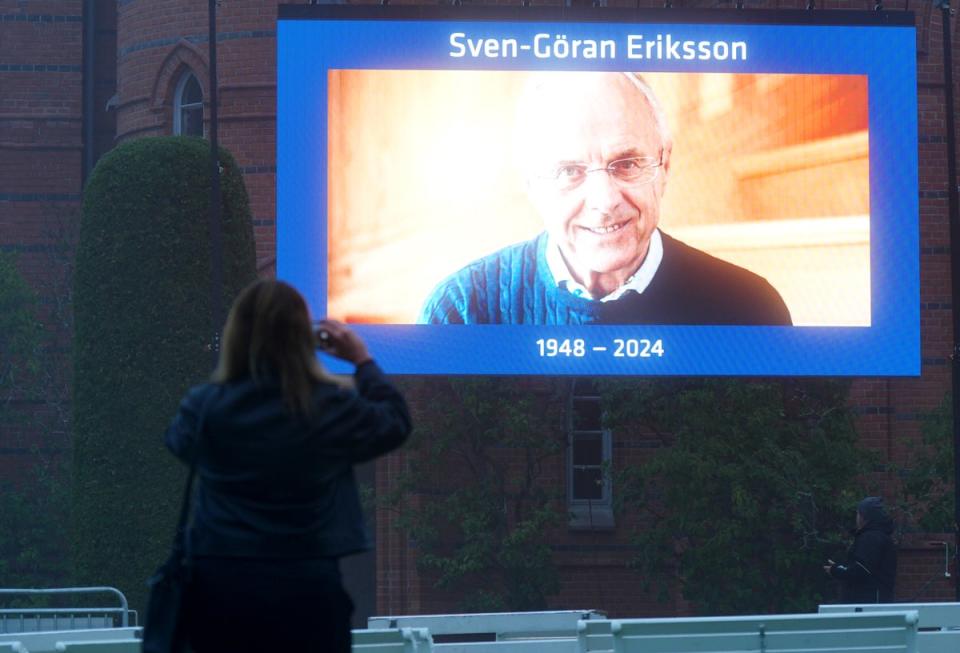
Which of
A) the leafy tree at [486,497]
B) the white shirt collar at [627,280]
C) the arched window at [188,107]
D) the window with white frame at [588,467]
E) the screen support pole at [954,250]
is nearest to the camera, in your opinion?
the screen support pole at [954,250]

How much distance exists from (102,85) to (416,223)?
1079cm

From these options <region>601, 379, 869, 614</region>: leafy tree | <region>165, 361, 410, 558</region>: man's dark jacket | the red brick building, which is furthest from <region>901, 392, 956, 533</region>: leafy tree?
<region>165, 361, 410, 558</region>: man's dark jacket

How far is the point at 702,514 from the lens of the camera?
17.0 m

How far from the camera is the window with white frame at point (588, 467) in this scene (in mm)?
20078

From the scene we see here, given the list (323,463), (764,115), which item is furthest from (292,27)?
(323,463)

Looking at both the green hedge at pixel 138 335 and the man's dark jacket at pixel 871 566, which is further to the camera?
the green hedge at pixel 138 335

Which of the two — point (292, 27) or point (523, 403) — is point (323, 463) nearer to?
point (292, 27)

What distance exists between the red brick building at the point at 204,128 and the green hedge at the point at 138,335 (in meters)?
3.99

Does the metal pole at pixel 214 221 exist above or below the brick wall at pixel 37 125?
below

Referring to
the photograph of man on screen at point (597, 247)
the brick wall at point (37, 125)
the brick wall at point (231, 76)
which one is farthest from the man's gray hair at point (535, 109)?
the brick wall at point (37, 125)

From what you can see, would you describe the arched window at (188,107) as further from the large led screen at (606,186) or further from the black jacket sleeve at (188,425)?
the black jacket sleeve at (188,425)

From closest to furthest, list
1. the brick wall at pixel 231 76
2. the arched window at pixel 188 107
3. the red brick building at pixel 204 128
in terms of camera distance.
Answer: the red brick building at pixel 204 128 → the brick wall at pixel 231 76 → the arched window at pixel 188 107

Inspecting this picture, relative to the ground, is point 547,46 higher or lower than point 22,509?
higher

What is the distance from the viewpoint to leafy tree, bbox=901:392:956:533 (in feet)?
56.5
